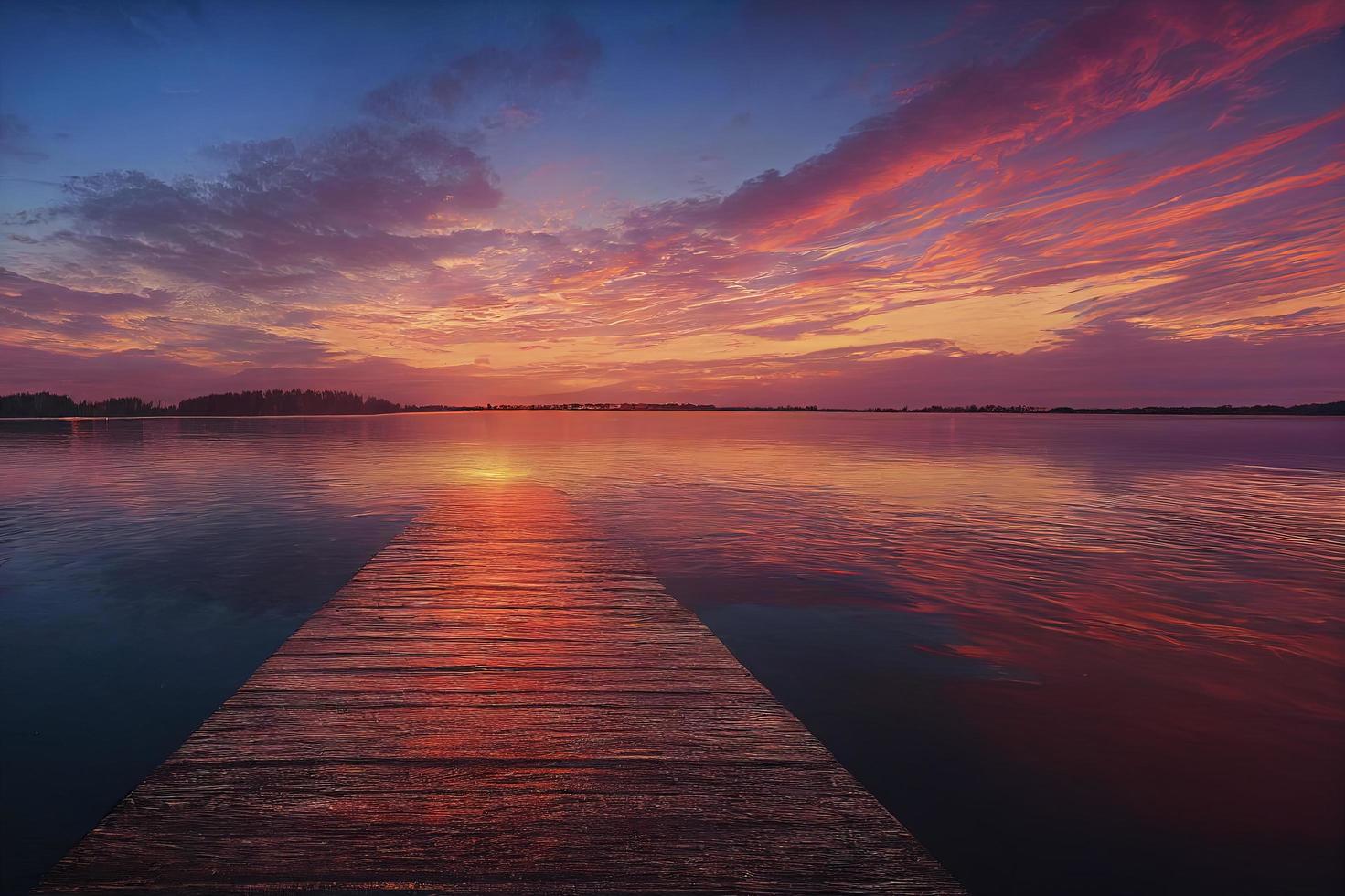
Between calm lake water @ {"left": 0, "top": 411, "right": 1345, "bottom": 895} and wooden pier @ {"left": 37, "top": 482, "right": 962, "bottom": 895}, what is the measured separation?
2.23 meters

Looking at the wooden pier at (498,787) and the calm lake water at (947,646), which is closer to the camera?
the wooden pier at (498,787)

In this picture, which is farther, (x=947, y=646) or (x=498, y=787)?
(x=947, y=646)

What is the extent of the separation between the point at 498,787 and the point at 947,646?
7.84 meters

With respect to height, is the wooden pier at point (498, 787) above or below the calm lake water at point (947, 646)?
above

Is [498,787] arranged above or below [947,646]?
above

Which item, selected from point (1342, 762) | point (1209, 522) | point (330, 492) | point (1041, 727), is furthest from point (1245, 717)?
point (330, 492)

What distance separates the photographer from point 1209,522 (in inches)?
769

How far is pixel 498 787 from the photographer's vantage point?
A: 3.94 metres

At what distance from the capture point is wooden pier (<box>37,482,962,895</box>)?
3229 millimetres

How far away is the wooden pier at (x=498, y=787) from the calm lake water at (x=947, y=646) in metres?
2.23

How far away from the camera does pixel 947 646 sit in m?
9.62

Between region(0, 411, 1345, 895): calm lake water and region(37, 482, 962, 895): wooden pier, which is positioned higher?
region(37, 482, 962, 895): wooden pier

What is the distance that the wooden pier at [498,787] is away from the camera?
127 inches

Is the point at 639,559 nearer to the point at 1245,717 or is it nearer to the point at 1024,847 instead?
the point at 1024,847
